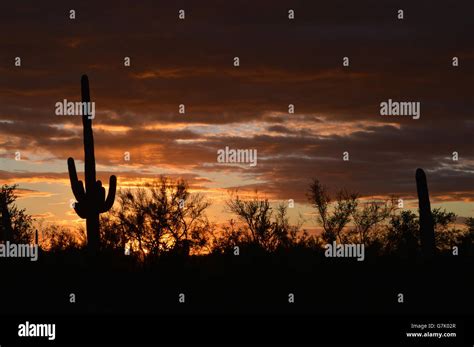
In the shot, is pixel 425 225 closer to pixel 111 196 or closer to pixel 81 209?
pixel 111 196

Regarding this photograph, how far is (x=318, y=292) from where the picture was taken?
21.6 meters

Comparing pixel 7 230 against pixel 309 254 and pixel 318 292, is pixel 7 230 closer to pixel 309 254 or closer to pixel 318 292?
pixel 309 254

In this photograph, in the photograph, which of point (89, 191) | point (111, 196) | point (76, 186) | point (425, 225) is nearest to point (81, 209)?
point (89, 191)

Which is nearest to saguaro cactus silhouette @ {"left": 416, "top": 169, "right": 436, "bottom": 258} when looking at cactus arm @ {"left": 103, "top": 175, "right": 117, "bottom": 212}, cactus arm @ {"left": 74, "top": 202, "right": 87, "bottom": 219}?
cactus arm @ {"left": 103, "top": 175, "right": 117, "bottom": 212}

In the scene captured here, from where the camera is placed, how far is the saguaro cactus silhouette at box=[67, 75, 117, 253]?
22500 mm

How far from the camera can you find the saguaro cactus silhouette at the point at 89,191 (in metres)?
22.5

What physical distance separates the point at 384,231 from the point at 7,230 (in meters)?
17.1

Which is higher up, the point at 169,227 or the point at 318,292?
the point at 169,227

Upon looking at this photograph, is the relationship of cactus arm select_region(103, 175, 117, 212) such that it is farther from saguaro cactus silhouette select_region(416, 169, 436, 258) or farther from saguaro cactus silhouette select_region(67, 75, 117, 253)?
saguaro cactus silhouette select_region(416, 169, 436, 258)

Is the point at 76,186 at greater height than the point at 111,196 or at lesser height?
greater

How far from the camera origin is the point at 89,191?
74.1 ft

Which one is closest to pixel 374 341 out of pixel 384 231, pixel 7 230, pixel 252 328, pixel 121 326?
pixel 252 328

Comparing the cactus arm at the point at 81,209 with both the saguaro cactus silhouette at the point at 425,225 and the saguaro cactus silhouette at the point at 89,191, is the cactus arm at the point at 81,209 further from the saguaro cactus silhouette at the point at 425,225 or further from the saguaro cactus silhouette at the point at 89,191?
the saguaro cactus silhouette at the point at 425,225

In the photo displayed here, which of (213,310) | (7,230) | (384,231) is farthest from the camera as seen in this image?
(384,231)
